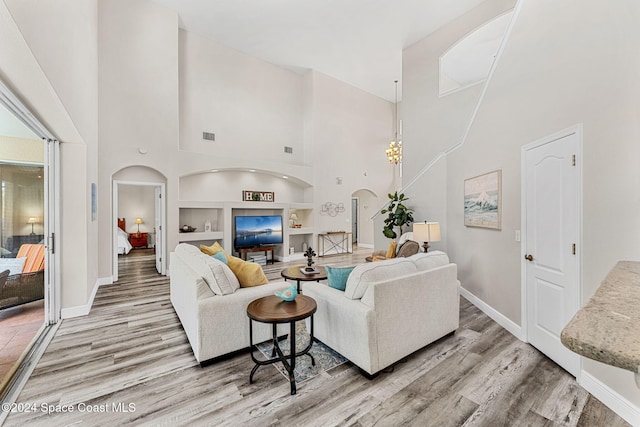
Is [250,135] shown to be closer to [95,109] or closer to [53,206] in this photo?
[95,109]

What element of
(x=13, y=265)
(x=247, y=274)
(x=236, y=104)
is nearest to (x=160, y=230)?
(x=13, y=265)

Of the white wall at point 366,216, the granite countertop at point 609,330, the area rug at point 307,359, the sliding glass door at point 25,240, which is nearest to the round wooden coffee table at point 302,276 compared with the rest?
the area rug at point 307,359

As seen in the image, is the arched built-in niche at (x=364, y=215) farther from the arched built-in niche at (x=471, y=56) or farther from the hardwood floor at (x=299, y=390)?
the hardwood floor at (x=299, y=390)

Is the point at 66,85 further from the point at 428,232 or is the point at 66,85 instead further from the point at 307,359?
the point at 428,232

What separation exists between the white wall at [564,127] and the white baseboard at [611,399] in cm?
4

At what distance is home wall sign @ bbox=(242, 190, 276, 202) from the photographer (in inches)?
293

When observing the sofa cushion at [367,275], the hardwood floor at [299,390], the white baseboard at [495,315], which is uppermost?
the sofa cushion at [367,275]

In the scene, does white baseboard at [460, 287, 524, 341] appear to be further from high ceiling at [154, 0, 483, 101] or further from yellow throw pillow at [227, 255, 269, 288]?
high ceiling at [154, 0, 483, 101]

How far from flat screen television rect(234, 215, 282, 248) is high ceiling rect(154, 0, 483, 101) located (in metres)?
4.44

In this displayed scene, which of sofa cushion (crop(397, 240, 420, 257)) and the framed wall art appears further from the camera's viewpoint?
sofa cushion (crop(397, 240, 420, 257))

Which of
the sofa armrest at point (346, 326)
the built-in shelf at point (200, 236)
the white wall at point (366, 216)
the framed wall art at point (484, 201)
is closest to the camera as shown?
the sofa armrest at point (346, 326)

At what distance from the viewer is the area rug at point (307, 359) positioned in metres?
2.29

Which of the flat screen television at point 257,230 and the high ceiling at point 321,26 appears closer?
the high ceiling at point 321,26

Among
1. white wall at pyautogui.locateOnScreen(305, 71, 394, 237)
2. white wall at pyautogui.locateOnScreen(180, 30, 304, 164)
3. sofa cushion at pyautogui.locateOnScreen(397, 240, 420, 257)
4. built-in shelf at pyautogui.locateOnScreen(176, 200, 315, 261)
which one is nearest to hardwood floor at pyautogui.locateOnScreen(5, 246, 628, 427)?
sofa cushion at pyautogui.locateOnScreen(397, 240, 420, 257)
